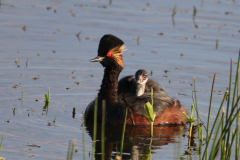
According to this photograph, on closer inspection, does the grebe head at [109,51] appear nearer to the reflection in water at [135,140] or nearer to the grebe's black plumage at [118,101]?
the grebe's black plumage at [118,101]

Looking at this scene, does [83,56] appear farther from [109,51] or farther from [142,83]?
[142,83]

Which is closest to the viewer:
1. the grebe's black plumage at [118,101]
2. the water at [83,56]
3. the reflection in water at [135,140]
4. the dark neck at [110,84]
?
the reflection in water at [135,140]

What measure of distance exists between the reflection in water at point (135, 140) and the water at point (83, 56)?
2.0 inches

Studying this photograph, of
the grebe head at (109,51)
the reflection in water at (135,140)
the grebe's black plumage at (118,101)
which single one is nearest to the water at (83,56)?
the reflection in water at (135,140)

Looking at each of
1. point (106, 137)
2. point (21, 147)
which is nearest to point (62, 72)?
point (106, 137)

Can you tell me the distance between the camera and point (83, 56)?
13008mm

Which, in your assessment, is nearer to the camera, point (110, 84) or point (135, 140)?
point (135, 140)

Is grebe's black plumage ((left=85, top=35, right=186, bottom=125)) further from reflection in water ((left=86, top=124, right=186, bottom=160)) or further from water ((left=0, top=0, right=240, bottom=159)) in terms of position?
water ((left=0, top=0, right=240, bottom=159))

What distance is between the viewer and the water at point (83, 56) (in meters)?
8.12

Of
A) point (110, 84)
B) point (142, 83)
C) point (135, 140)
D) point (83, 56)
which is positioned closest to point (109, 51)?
point (110, 84)

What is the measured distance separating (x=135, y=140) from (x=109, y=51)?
1.89 m

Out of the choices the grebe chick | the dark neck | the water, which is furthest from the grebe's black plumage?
the water

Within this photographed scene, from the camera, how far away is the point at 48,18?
16.2 meters

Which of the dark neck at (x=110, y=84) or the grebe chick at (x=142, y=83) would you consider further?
the dark neck at (x=110, y=84)
